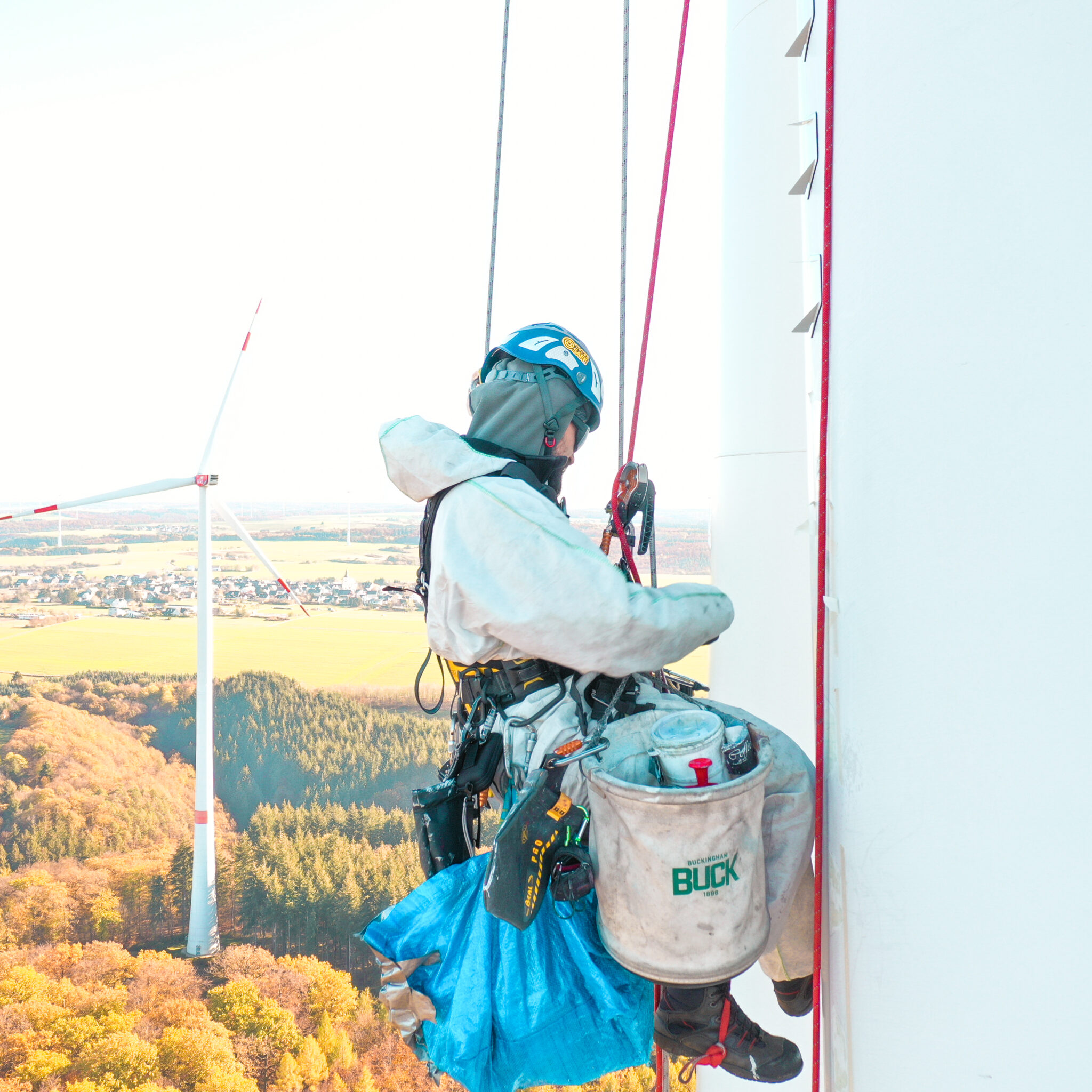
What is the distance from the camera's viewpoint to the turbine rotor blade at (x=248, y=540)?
24188 millimetres

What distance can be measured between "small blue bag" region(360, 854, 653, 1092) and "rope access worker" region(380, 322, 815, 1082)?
0.22 metres

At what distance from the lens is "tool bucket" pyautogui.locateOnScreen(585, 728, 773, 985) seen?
214cm

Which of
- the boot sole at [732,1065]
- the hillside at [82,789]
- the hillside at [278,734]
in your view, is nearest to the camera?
the boot sole at [732,1065]

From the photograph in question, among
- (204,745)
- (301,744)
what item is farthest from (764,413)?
(301,744)

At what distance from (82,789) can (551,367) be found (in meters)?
82.0

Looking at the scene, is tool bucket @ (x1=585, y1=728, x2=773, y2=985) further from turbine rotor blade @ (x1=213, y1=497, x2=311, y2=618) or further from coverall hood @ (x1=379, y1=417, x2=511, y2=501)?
turbine rotor blade @ (x1=213, y1=497, x2=311, y2=618)

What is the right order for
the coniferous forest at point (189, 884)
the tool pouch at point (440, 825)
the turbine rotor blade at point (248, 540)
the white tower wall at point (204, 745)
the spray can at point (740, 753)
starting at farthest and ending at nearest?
the coniferous forest at point (189, 884)
the white tower wall at point (204, 745)
the turbine rotor blade at point (248, 540)
the tool pouch at point (440, 825)
the spray can at point (740, 753)

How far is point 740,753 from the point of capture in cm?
227

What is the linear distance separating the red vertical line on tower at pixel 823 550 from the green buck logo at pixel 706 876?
26 centimetres

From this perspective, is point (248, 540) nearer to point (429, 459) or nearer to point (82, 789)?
point (429, 459)

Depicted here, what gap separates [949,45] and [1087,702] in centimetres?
126

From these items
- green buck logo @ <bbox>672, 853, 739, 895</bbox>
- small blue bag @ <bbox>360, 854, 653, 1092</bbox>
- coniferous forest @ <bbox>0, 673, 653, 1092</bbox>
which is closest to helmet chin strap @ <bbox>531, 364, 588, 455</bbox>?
small blue bag @ <bbox>360, 854, 653, 1092</bbox>

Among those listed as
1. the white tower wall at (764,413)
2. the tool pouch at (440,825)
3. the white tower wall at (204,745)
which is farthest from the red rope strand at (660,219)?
the white tower wall at (204,745)

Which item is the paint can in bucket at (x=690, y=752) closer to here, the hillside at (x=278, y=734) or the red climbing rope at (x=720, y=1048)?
the red climbing rope at (x=720, y=1048)
